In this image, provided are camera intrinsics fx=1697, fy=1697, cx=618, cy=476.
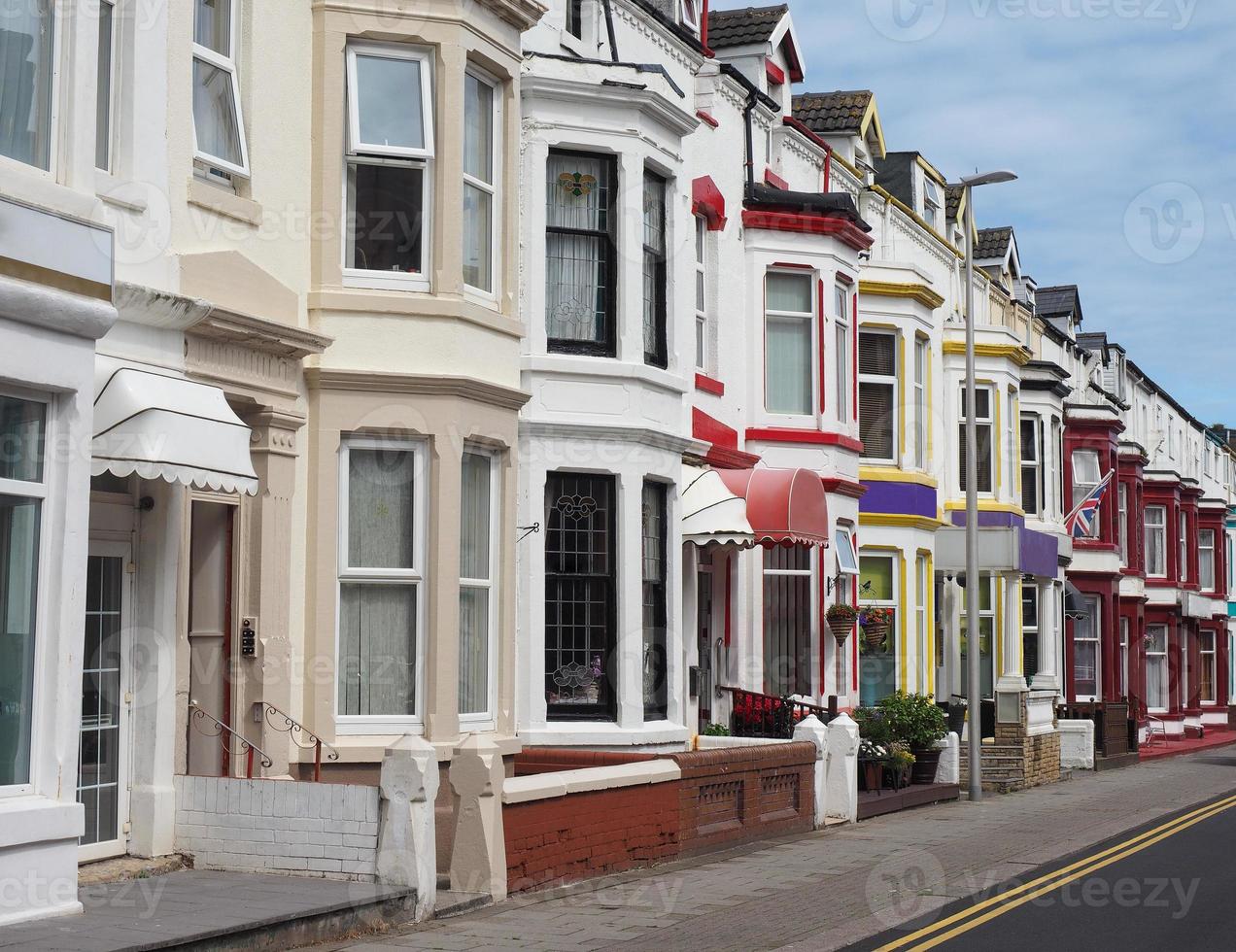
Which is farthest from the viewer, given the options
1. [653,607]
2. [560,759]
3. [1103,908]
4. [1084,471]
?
[1084,471]

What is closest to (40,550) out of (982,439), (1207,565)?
(982,439)

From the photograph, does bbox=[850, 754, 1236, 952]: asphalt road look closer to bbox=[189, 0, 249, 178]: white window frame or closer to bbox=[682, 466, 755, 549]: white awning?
bbox=[682, 466, 755, 549]: white awning

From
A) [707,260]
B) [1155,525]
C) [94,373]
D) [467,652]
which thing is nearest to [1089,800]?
[707,260]

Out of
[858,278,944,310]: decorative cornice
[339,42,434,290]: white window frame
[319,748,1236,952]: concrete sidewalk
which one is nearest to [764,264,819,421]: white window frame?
A: [858,278,944,310]: decorative cornice

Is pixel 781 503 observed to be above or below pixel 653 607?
above

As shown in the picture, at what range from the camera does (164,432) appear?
10875 mm

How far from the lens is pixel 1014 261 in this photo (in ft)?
135

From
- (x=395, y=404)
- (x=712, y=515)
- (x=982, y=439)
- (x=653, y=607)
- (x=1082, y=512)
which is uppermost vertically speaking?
(x=982, y=439)

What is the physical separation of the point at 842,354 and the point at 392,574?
11865mm

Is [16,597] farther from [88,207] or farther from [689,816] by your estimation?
[689,816]

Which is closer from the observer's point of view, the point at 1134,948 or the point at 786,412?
the point at 1134,948

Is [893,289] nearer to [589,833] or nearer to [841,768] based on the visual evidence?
[841,768]

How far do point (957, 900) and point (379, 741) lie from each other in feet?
15.7

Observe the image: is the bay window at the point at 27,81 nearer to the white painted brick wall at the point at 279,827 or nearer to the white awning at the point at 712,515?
the white painted brick wall at the point at 279,827
